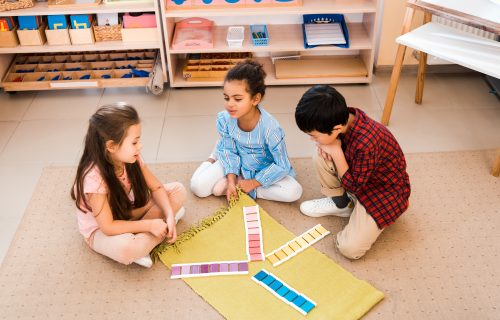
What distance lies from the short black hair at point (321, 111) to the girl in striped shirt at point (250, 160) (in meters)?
0.28

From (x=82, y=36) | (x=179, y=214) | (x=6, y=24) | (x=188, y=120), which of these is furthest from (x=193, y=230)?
(x=6, y=24)

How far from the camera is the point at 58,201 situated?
229 cm

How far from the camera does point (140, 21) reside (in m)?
2.81

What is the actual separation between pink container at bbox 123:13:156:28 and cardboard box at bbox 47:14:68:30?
0.30m

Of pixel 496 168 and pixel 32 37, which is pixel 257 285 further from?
pixel 32 37

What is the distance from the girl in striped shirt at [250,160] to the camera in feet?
7.06

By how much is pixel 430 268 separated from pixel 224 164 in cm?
90

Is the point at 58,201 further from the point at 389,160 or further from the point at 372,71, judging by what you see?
the point at 372,71

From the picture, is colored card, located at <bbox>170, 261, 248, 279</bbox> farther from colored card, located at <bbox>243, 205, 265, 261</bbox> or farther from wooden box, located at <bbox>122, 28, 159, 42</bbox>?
wooden box, located at <bbox>122, 28, 159, 42</bbox>

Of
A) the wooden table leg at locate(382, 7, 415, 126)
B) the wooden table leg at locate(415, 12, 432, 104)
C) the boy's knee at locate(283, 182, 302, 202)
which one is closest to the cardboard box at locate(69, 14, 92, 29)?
the boy's knee at locate(283, 182, 302, 202)

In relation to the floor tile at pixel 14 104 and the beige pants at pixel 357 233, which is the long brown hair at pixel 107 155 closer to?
the beige pants at pixel 357 233

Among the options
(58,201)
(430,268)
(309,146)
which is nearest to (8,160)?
(58,201)

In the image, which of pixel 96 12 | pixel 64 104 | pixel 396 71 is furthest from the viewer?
pixel 64 104

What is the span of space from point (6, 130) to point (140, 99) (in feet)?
2.26
